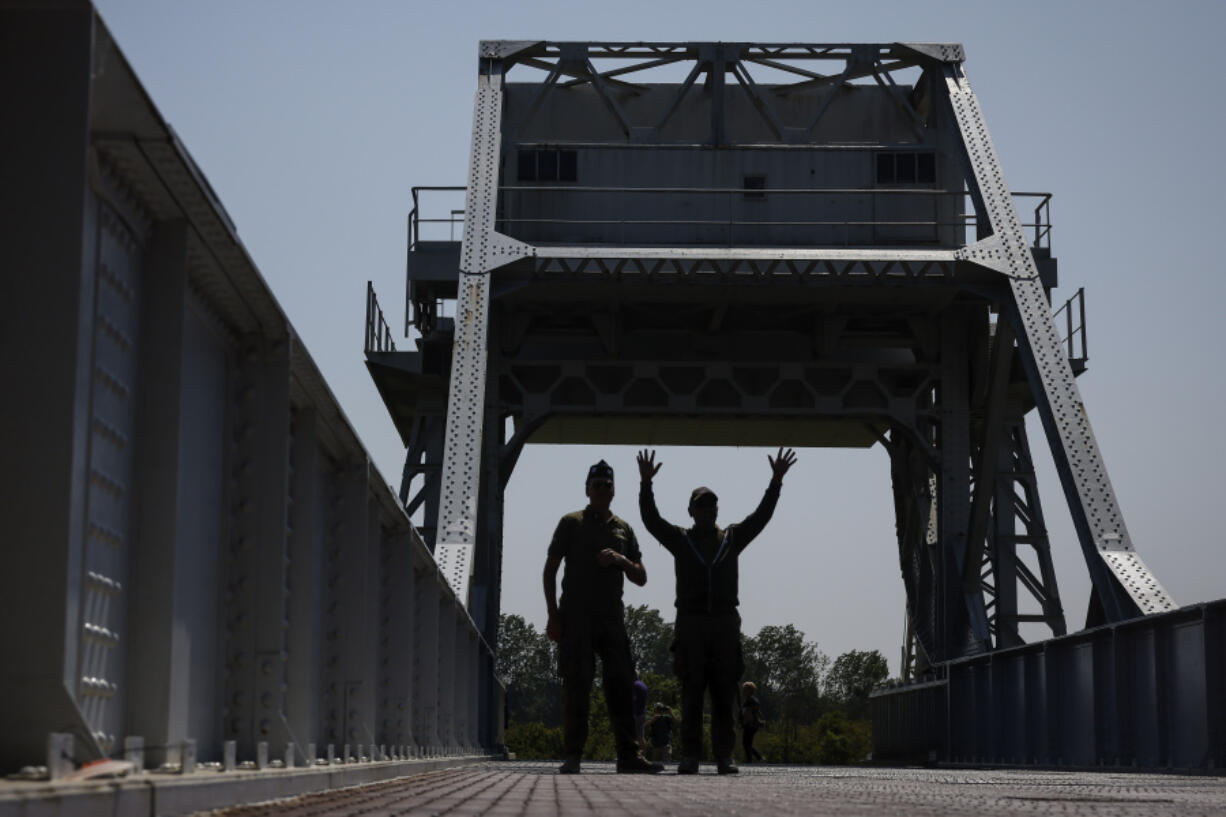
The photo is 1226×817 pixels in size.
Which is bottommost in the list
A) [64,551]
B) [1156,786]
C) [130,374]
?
[1156,786]

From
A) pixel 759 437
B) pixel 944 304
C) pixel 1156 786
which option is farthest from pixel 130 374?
pixel 759 437

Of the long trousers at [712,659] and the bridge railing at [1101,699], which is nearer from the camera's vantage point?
the long trousers at [712,659]

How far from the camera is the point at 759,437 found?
36.1 metres

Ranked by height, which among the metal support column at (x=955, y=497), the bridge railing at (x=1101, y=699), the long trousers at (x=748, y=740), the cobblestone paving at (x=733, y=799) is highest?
the metal support column at (x=955, y=497)

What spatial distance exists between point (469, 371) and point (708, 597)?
578 inches

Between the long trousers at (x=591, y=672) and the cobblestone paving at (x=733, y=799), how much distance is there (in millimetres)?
1825

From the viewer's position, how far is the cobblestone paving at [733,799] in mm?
5844

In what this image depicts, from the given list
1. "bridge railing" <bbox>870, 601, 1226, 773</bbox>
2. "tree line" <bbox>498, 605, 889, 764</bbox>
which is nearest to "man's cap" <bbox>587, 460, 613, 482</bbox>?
"bridge railing" <bbox>870, 601, 1226, 773</bbox>

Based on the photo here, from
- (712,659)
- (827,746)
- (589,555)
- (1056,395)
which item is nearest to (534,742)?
(827,746)

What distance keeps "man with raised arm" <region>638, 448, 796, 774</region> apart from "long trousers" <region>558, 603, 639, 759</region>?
0.46 m

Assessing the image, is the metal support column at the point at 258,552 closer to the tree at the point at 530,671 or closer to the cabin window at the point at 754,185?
the cabin window at the point at 754,185

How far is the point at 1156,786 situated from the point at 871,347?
74.0ft

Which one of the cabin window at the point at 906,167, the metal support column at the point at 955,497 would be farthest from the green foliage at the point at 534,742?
the cabin window at the point at 906,167

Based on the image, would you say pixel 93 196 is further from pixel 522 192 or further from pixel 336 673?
pixel 522 192
